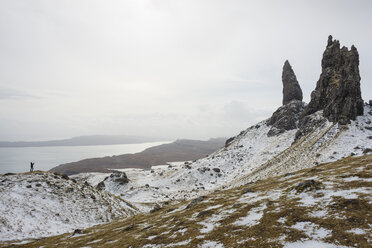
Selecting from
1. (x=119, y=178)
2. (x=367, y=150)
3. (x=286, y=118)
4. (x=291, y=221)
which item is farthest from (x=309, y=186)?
(x=286, y=118)

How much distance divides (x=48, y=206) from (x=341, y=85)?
3008 inches

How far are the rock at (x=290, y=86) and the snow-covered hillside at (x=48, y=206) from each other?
3871 inches

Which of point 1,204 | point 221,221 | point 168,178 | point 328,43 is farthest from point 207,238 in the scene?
point 328,43

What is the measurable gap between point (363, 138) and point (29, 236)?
211 feet

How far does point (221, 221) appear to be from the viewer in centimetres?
1582

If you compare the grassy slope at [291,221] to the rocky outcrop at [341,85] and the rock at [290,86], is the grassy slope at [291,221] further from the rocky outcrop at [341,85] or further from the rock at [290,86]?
the rock at [290,86]

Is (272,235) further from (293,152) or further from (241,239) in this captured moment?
(293,152)

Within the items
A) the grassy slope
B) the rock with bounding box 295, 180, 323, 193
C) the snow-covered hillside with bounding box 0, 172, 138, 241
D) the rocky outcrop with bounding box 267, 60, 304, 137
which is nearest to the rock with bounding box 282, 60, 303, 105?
the rocky outcrop with bounding box 267, 60, 304, 137

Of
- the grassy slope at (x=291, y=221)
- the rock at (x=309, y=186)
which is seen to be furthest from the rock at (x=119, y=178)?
the rock at (x=309, y=186)

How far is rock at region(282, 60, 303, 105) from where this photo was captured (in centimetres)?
10488

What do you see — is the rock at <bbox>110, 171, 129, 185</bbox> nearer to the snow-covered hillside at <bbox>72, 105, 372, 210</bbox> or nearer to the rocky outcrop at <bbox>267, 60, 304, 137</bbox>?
the snow-covered hillside at <bbox>72, 105, 372, 210</bbox>

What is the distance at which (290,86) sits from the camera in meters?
105

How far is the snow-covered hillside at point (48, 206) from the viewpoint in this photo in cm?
2579

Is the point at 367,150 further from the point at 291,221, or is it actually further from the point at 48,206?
the point at 48,206
